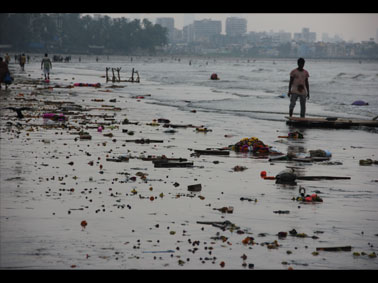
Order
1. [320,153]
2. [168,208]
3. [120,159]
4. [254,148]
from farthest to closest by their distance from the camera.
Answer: [254,148] < [320,153] < [120,159] < [168,208]

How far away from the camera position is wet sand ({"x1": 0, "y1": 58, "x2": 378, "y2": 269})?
770 cm

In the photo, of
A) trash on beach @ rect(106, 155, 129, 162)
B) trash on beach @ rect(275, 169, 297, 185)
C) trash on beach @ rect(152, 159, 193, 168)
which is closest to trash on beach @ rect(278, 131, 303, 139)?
trash on beach @ rect(152, 159, 193, 168)

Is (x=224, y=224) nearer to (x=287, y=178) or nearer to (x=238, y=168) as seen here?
(x=287, y=178)

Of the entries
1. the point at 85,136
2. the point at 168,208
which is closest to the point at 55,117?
the point at 85,136

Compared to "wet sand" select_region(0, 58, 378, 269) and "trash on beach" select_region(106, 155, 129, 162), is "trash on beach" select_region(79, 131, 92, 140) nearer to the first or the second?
"wet sand" select_region(0, 58, 378, 269)

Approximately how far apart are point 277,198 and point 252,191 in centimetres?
69

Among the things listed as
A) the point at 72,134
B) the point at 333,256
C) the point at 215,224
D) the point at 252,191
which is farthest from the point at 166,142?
the point at 333,256

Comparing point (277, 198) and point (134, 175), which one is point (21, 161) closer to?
point (134, 175)

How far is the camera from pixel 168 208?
33.4 feet

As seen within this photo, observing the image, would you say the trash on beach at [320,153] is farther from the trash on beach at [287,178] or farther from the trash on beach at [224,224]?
the trash on beach at [224,224]

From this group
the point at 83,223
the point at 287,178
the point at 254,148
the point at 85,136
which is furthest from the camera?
the point at 85,136

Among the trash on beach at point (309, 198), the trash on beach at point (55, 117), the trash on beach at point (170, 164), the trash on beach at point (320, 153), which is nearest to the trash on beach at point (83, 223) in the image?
the trash on beach at point (309, 198)

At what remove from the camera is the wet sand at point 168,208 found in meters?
7.70
